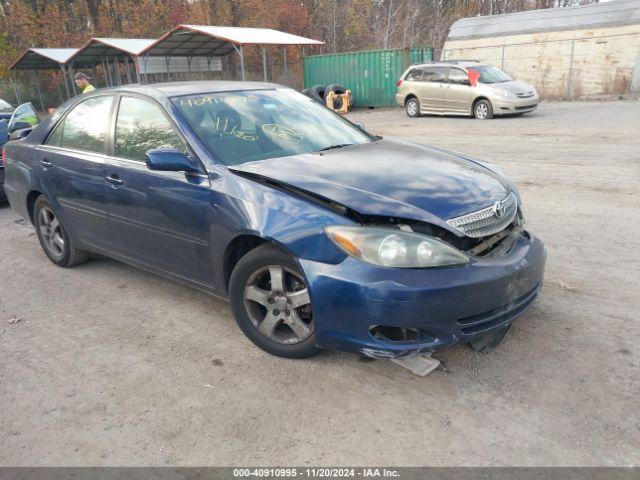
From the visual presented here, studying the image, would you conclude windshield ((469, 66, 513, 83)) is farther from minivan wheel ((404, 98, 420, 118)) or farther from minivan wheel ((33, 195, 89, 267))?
minivan wheel ((33, 195, 89, 267))

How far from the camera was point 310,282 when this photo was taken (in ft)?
9.46

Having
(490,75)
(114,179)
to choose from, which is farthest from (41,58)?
(114,179)

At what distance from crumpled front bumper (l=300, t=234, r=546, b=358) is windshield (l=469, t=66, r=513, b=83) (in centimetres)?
1439

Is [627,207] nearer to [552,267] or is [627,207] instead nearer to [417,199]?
[552,267]

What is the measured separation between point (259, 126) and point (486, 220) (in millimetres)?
1773

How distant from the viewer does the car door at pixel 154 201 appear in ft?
11.5

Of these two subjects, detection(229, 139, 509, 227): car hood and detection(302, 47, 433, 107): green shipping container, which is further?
detection(302, 47, 433, 107): green shipping container

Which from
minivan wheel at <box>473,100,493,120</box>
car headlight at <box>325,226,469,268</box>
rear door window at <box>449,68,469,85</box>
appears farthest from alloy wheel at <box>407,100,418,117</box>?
car headlight at <box>325,226,469,268</box>

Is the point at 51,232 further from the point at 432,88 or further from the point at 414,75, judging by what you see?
the point at 414,75

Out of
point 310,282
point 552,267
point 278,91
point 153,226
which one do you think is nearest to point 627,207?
point 552,267

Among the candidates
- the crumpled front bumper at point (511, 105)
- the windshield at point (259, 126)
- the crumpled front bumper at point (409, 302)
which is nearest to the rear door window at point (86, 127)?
the windshield at point (259, 126)

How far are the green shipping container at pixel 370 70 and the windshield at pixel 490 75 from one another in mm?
5972

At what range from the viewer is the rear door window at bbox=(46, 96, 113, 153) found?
4352 millimetres

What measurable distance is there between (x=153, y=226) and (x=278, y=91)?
1.58 m
